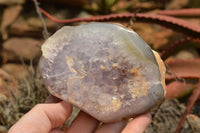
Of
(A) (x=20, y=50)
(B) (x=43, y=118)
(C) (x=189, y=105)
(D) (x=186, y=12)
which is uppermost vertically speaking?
(D) (x=186, y=12)

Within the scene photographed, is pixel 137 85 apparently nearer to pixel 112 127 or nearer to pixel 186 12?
pixel 112 127

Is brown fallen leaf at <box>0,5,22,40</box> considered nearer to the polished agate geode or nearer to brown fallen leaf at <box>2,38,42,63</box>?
brown fallen leaf at <box>2,38,42,63</box>

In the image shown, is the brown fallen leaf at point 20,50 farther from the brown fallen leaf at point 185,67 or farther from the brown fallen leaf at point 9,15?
the brown fallen leaf at point 185,67

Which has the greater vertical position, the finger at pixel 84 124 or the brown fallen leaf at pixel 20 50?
the finger at pixel 84 124

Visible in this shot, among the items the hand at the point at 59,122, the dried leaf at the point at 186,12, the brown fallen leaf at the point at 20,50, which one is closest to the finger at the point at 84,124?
the hand at the point at 59,122

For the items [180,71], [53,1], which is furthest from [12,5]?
[180,71]

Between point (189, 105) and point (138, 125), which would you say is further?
point (189, 105)

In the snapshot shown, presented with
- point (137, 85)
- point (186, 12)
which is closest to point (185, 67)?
point (186, 12)

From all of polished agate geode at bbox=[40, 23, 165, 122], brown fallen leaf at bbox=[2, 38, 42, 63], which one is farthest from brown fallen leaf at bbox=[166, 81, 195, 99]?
brown fallen leaf at bbox=[2, 38, 42, 63]
